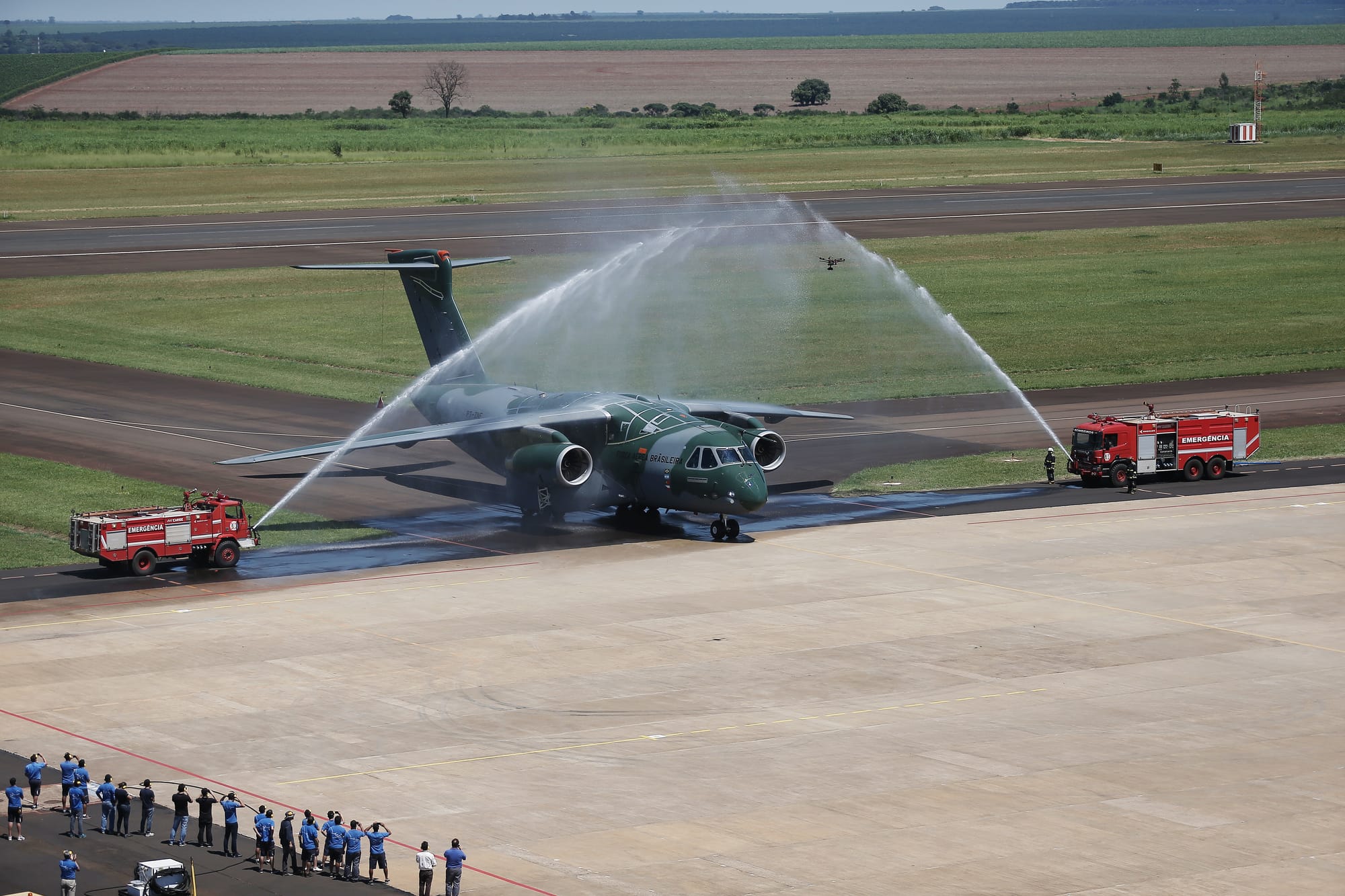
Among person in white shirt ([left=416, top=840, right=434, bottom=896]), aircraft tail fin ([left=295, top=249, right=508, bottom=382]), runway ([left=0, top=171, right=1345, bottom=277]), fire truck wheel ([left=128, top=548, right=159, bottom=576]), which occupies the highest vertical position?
runway ([left=0, top=171, right=1345, bottom=277])

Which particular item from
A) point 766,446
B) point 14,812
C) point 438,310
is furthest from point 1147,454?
point 14,812

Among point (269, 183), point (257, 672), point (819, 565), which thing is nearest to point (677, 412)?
point (819, 565)

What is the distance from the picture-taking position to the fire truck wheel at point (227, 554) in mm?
51438

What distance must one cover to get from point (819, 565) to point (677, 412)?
25.7ft

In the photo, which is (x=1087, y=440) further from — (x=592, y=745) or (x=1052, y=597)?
(x=592, y=745)

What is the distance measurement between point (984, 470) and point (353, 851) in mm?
39589

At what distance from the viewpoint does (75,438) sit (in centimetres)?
6888

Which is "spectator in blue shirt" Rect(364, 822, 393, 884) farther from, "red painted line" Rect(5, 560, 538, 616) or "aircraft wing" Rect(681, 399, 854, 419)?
"aircraft wing" Rect(681, 399, 854, 419)

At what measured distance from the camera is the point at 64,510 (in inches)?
2286

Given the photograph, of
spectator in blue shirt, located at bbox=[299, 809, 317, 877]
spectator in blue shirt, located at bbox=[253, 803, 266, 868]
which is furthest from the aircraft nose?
A: spectator in blue shirt, located at bbox=[299, 809, 317, 877]

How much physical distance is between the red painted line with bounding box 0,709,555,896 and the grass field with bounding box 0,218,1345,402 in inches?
1649

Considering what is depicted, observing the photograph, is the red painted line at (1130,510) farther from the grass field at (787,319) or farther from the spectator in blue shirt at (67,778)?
the spectator in blue shirt at (67,778)

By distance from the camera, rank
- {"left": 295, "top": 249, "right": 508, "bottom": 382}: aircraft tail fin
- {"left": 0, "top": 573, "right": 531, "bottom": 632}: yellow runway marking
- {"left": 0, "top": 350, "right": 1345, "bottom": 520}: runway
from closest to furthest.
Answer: {"left": 0, "top": 573, "right": 531, "bottom": 632}: yellow runway marking < {"left": 295, "top": 249, "right": 508, "bottom": 382}: aircraft tail fin < {"left": 0, "top": 350, "right": 1345, "bottom": 520}: runway

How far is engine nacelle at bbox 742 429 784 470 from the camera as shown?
5819 cm
